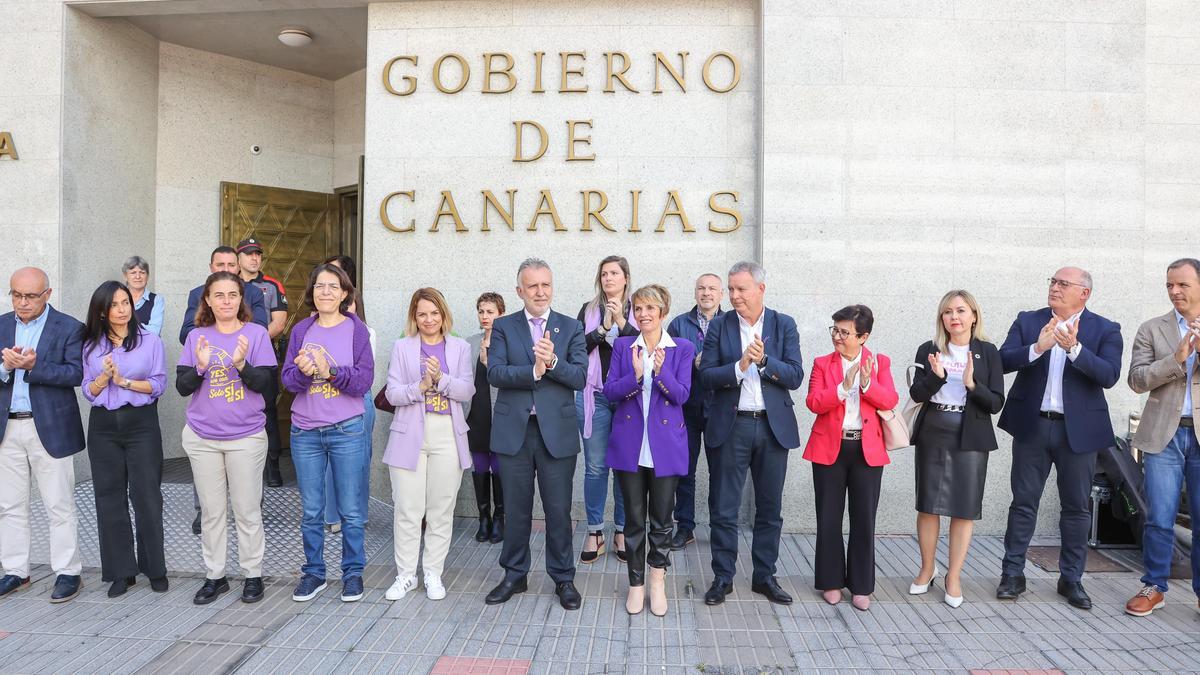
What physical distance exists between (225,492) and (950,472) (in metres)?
4.50

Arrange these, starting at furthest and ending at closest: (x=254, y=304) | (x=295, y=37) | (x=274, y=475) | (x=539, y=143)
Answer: (x=295, y=37) → (x=274, y=475) → (x=539, y=143) → (x=254, y=304)

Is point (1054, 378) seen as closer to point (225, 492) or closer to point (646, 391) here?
point (646, 391)

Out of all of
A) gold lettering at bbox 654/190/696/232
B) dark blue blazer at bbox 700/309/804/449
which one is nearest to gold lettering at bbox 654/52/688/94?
gold lettering at bbox 654/190/696/232

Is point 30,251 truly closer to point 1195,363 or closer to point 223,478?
point 223,478

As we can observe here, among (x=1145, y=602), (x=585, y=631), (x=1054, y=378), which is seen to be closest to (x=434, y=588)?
(x=585, y=631)

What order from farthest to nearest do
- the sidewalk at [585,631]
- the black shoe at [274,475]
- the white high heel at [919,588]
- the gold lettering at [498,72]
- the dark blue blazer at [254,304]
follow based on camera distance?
the black shoe at [274,475] < the gold lettering at [498,72] < the dark blue blazer at [254,304] < the white high heel at [919,588] < the sidewalk at [585,631]

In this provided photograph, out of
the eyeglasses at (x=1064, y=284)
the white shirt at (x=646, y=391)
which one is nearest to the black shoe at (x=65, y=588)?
the white shirt at (x=646, y=391)

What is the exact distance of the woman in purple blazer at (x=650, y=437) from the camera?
4.36 m

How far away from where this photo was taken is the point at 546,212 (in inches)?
260

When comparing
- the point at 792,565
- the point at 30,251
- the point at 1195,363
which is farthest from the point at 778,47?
the point at 30,251

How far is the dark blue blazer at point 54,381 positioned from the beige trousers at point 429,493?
6.86 ft

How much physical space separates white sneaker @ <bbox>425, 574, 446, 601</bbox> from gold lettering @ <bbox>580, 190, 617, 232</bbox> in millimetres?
3225

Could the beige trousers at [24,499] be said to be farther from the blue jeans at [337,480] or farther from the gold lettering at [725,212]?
the gold lettering at [725,212]

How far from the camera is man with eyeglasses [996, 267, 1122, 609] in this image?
4629 millimetres
